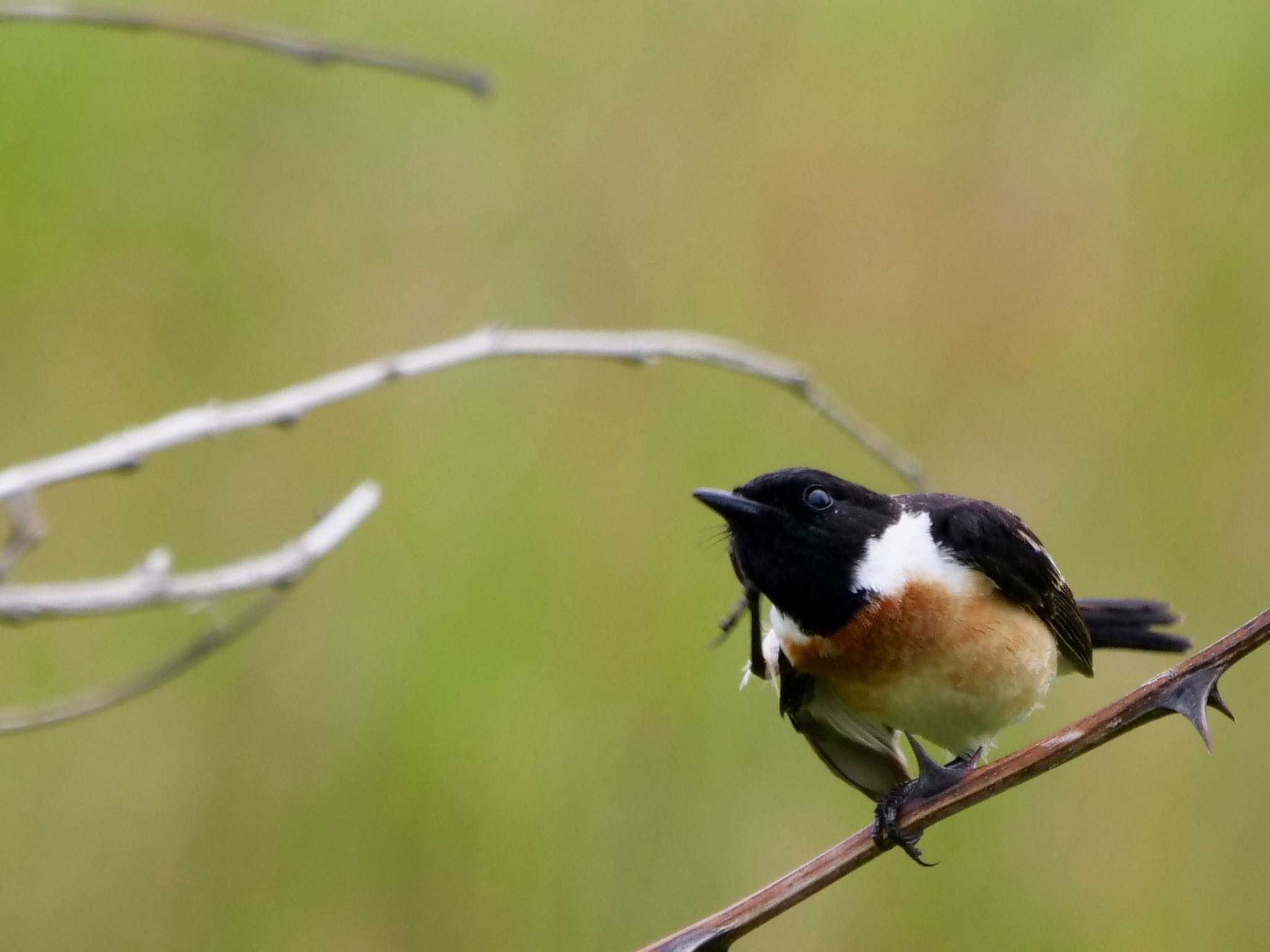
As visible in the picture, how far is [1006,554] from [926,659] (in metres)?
0.22

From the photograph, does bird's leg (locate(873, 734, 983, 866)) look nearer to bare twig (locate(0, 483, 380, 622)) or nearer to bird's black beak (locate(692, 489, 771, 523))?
bird's black beak (locate(692, 489, 771, 523))

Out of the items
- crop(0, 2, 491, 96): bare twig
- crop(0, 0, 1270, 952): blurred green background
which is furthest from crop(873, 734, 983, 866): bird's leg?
crop(0, 0, 1270, 952): blurred green background

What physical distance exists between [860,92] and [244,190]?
1.59 meters

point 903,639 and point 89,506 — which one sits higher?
point 903,639

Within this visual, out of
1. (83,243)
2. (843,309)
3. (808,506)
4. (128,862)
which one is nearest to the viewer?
(808,506)

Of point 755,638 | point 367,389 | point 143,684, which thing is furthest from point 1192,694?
point 143,684

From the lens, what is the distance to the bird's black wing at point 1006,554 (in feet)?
6.84

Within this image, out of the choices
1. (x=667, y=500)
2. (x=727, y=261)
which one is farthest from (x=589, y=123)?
(x=667, y=500)

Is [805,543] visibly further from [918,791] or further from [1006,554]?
[918,791]

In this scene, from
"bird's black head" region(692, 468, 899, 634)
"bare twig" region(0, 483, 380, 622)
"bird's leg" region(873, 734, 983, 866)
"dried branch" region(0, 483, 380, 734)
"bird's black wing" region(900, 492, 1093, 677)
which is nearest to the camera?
"bare twig" region(0, 483, 380, 622)

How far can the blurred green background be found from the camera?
3104 millimetres

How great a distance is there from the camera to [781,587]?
6.65ft

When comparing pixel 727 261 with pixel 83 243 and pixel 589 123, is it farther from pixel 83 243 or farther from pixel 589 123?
pixel 83 243

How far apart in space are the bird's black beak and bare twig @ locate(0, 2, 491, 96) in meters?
0.62
